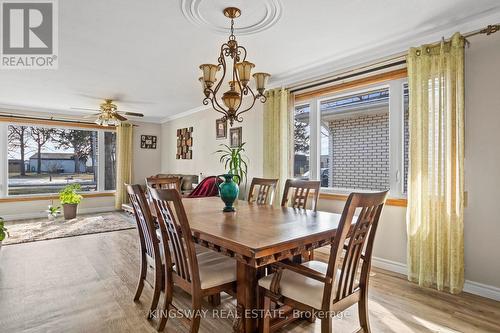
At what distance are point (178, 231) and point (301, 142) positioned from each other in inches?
110

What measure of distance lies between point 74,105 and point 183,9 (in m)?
4.67

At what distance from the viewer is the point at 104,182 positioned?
6957 millimetres

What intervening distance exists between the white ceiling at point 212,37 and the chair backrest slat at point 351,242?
162 cm

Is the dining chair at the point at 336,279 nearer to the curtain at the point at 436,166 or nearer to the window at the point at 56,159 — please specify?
the curtain at the point at 436,166

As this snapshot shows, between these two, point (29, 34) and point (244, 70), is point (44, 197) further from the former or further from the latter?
point (244, 70)

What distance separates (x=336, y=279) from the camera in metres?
1.57

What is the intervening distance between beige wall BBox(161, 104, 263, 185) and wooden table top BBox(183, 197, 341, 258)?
2.35 meters

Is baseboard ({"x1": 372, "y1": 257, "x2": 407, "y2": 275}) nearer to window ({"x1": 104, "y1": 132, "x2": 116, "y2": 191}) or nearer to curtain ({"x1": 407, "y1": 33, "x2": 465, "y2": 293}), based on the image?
curtain ({"x1": 407, "y1": 33, "x2": 465, "y2": 293})

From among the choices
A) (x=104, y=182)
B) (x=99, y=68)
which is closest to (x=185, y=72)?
(x=99, y=68)

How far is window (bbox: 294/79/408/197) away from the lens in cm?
299

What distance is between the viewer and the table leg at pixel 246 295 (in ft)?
5.42

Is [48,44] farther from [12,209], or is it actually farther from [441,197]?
[12,209]

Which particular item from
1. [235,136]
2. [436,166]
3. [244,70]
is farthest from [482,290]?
[235,136]

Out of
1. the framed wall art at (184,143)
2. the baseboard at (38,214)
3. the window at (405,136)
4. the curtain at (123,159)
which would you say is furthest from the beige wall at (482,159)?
the baseboard at (38,214)
